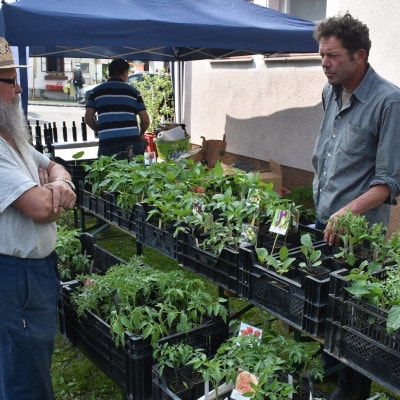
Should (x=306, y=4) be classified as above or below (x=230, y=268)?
above

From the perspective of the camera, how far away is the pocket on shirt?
2.35 m

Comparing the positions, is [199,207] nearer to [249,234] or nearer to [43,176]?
[249,234]

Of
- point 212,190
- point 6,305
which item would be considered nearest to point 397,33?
point 212,190

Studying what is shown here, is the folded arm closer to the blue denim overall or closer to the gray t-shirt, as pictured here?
the gray t-shirt

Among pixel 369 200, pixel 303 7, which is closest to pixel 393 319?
pixel 369 200

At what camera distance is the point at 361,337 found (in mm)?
1637

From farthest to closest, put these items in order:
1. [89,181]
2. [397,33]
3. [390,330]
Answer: [397,33]
[89,181]
[390,330]

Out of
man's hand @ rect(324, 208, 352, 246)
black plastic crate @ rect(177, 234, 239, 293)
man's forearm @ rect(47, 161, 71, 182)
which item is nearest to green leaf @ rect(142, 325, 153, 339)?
black plastic crate @ rect(177, 234, 239, 293)

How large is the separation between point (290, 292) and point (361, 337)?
37 cm

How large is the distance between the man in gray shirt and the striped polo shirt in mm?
2858

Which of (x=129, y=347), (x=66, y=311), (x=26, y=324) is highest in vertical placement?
(x=26, y=324)

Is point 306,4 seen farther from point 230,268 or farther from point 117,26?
point 230,268

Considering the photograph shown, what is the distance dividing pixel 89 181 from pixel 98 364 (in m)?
1.62

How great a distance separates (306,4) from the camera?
6.34 m
